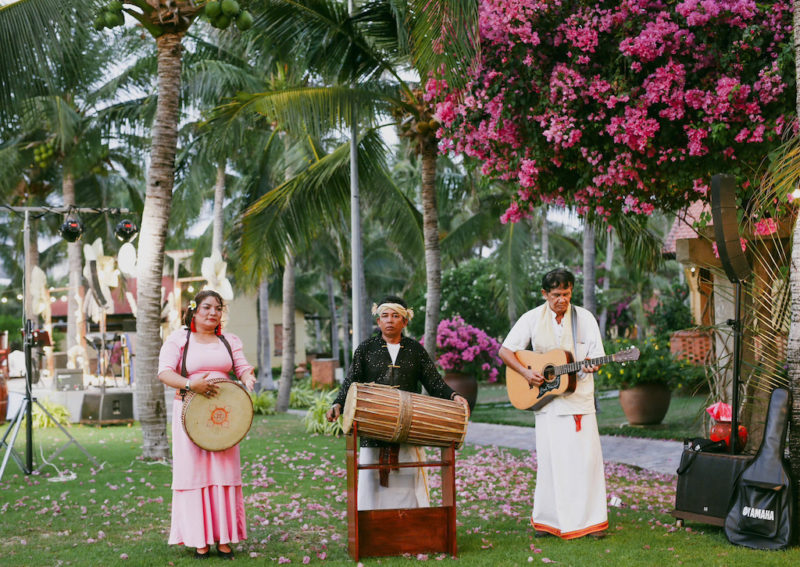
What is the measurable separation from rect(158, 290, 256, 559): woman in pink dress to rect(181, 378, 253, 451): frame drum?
7cm

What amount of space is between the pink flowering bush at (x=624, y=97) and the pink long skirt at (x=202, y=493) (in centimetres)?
365

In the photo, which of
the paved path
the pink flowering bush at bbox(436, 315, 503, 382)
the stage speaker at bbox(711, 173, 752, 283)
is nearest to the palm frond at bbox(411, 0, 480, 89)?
the stage speaker at bbox(711, 173, 752, 283)

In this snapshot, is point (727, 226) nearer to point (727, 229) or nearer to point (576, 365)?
point (727, 229)

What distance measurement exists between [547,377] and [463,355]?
10.9m

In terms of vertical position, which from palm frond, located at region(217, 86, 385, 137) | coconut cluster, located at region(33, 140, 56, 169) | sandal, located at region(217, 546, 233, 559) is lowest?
sandal, located at region(217, 546, 233, 559)

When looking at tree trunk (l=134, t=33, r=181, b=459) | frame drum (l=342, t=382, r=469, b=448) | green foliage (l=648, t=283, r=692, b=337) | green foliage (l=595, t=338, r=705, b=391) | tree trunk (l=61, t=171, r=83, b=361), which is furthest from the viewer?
green foliage (l=648, t=283, r=692, b=337)

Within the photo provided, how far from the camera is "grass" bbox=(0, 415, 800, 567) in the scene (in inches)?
224

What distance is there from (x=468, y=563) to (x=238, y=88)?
48.1 feet

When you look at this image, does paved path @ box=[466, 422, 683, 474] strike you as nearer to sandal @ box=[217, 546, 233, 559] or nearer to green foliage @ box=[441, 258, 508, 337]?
sandal @ box=[217, 546, 233, 559]

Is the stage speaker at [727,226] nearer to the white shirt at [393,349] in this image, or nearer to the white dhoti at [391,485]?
the white shirt at [393,349]

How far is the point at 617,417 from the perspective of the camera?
15.7m

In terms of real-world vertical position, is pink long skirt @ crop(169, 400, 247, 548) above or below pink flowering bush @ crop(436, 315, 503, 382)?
below

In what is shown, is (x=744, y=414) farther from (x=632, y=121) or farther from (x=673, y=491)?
(x=632, y=121)

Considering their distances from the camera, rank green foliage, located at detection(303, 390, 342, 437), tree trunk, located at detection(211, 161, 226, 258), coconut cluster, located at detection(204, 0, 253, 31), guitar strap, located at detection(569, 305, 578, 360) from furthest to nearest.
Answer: tree trunk, located at detection(211, 161, 226, 258) < green foliage, located at detection(303, 390, 342, 437) < coconut cluster, located at detection(204, 0, 253, 31) < guitar strap, located at detection(569, 305, 578, 360)
